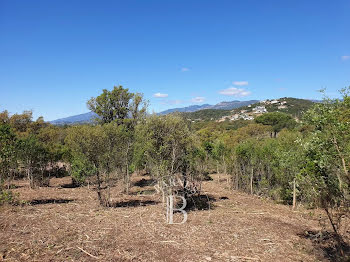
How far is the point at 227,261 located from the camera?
8320mm

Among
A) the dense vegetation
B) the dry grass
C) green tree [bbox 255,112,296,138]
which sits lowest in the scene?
the dry grass

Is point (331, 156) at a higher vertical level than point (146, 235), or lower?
higher

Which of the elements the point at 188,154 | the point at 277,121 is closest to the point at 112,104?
the point at 188,154

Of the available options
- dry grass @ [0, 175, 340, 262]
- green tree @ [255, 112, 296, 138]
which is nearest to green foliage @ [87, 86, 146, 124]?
dry grass @ [0, 175, 340, 262]

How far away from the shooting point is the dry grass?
8523mm

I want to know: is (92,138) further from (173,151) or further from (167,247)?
(167,247)

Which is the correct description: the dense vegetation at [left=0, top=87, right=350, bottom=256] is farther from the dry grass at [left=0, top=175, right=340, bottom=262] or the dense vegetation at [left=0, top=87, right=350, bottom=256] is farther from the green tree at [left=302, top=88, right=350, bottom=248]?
the dry grass at [left=0, top=175, right=340, bottom=262]

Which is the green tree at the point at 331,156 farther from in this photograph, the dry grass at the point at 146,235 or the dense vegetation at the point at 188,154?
the dry grass at the point at 146,235

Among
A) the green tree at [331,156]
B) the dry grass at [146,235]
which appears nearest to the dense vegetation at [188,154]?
the green tree at [331,156]

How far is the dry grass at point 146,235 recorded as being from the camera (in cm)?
852

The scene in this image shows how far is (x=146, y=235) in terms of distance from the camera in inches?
409

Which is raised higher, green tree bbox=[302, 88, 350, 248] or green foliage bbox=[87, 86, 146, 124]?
green foliage bbox=[87, 86, 146, 124]

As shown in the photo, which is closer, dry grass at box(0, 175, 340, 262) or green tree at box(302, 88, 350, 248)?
green tree at box(302, 88, 350, 248)

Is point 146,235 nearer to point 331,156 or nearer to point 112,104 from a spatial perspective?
point 331,156
